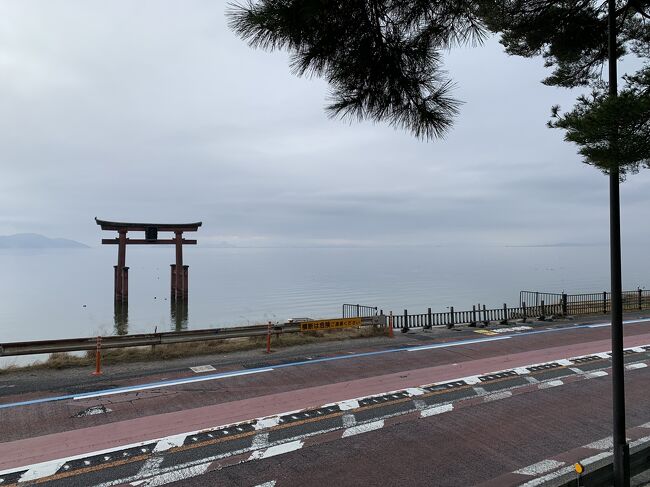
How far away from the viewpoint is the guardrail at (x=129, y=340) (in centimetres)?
1220

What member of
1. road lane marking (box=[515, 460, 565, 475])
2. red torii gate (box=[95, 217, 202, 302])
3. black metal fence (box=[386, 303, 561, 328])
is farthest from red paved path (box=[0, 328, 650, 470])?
red torii gate (box=[95, 217, 202, 302])

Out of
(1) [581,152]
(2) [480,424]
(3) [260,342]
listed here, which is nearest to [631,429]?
(2) [480,424]

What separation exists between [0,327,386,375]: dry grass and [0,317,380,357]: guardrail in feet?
1.18

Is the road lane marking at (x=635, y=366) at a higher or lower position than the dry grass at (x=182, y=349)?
lower

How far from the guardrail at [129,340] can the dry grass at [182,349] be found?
1.18 feet

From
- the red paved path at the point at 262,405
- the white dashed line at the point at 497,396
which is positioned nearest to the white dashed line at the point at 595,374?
the red paved path at the point at 262,405

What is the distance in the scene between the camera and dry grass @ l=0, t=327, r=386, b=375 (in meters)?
13.0

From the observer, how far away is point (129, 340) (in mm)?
13727

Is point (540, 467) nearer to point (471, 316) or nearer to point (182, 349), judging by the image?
point (182, 349)

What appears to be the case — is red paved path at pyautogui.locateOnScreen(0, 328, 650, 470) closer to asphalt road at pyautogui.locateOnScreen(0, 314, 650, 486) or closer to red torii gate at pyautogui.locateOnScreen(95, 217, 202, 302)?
asphalt road at pyautogui.locateOnScreen(0, 314, 650, 486)

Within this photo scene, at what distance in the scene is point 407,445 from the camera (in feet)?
24.2

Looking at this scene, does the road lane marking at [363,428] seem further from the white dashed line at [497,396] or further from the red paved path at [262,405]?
the white dashed line at [497,396]

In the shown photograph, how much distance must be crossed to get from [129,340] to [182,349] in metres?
1.70

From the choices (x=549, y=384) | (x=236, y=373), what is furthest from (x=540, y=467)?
(x=236, y=373)
